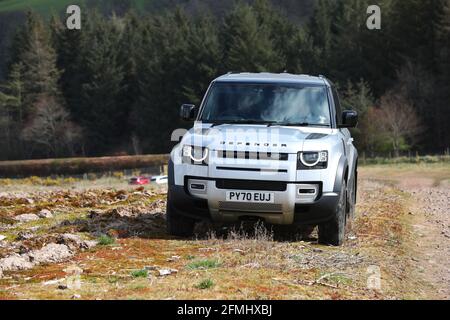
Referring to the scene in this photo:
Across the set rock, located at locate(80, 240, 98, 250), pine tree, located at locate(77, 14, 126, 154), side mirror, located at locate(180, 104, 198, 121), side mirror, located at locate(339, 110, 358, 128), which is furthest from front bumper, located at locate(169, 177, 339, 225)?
pine tree, located at locate(77, 14, 126, 154)

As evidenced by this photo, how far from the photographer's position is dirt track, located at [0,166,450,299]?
6.59 meters

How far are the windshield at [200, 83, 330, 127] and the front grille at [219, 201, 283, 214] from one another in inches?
58.2

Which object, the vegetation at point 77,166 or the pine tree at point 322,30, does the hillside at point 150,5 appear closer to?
the pine tree at point 322,30

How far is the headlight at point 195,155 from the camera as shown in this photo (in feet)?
30.1

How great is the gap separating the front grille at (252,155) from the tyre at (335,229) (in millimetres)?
1032

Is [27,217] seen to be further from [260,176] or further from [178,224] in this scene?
[260,176]

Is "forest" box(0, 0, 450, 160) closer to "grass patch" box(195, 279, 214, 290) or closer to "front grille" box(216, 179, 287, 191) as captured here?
"front grille" box(216, 179, 287, 191)

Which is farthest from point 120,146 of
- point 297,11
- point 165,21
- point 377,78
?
point 297,11

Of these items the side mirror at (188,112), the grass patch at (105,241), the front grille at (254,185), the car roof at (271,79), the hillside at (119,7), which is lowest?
the grass patch at (105,241)

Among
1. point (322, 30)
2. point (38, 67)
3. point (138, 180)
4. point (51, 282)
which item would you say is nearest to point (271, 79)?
point (51, 282)

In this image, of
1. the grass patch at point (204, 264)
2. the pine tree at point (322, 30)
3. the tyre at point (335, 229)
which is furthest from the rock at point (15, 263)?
the pine tree at point (322, 30)

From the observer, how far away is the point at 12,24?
15338 centimetres

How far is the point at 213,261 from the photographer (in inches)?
305

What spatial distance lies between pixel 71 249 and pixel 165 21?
94.0 m
